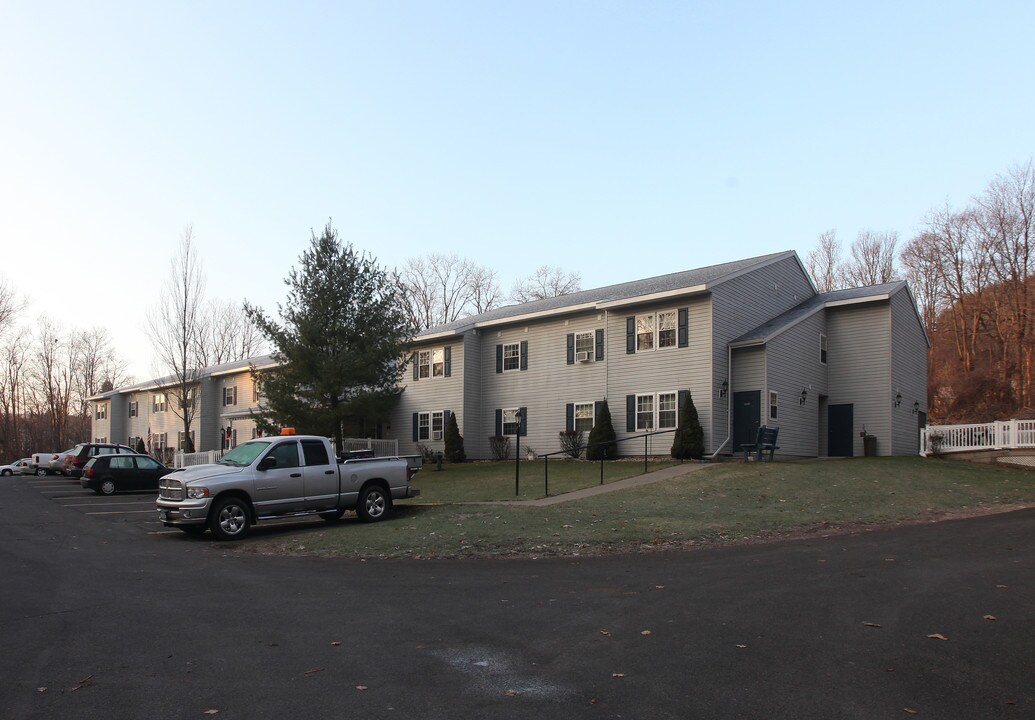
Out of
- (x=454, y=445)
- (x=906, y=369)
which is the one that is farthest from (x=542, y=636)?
(x=906, y=369)

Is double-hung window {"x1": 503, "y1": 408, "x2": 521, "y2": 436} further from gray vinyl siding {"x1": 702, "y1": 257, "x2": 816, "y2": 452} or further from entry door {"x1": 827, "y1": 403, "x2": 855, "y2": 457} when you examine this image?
entry door {"x1": 827, "y1": 403, "x2": 855, "y2": 457}

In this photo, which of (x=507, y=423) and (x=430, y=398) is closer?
(x=507, y=423)

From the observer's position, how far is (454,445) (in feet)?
104

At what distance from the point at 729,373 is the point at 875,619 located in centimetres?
1929

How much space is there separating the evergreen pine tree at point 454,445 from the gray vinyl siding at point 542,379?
3.51 feet

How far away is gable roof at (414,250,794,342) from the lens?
26.4 meters

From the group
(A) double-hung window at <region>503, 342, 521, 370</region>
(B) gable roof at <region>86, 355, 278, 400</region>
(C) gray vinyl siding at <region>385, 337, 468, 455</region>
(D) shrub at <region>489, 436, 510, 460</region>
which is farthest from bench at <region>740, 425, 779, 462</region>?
(B) gable roof at <region>86, 355, 278, 400</region>

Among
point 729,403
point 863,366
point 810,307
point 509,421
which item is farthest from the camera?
point 509,421

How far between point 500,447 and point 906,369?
16.1m

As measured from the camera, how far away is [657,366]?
87.6ft

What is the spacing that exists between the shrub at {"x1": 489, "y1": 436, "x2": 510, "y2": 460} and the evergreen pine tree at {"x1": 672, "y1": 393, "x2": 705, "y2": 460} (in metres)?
8.58

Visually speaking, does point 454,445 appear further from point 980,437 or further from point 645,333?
point 980,437

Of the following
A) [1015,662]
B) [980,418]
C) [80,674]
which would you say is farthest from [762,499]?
[980,418]

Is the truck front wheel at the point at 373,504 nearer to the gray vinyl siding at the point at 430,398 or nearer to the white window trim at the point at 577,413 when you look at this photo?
the white window trim at the point at 577,413
